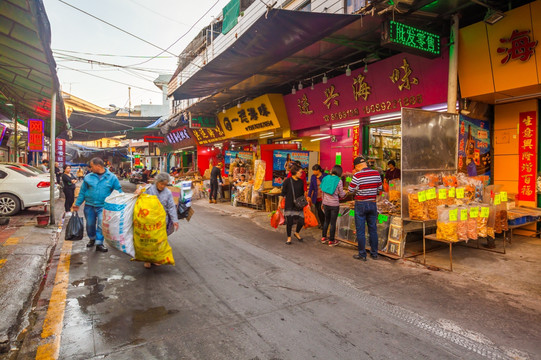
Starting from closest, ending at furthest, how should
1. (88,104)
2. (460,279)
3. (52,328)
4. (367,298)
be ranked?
(52,328) < (367,298) < (460,279) < (88,104)

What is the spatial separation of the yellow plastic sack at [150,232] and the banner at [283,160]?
7003mm

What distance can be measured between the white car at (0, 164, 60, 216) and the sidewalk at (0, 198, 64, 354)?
4.99ft

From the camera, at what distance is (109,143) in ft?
163

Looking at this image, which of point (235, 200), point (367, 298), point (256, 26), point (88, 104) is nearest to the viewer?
point (367, 298)

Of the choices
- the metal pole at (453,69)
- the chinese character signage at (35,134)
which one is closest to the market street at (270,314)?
the metal pole at (453,69)

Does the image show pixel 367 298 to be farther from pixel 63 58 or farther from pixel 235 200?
pixel 63 58

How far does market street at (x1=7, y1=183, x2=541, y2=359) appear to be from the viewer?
2.84 m

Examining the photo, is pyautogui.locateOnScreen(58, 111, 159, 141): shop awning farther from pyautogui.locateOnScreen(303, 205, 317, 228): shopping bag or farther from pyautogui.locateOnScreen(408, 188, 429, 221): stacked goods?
pyautogui.locateOnScreen(408, 188, 429, 221): stacked goods

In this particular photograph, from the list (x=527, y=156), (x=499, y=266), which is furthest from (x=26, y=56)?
(x=527, y=156)

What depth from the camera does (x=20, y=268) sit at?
16.0ft

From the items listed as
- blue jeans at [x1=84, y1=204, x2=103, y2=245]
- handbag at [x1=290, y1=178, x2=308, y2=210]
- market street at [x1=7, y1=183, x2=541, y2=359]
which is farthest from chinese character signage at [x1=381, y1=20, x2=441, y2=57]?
blue jeans at [x1=84, y1=204, x2=103, y2=245]

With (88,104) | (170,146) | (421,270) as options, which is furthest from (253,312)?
(88,104)

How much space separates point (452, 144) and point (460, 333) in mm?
4654

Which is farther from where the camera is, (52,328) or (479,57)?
(479,57)
